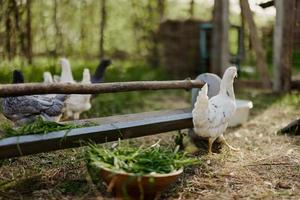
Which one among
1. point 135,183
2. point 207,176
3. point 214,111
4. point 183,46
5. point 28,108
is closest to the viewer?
point 135,183

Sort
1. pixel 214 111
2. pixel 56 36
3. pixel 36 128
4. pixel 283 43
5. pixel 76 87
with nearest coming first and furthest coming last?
pixel 36 128, pixel 76 87, pixel 214 111, pixel 283 43, pixel 56 36

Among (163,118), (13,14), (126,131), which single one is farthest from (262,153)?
(13,14)

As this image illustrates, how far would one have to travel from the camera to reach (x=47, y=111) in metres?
4.47

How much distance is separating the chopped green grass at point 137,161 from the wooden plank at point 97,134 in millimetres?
241

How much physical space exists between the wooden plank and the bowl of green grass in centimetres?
25

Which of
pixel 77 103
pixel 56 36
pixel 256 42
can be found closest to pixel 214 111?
pixel 77 103

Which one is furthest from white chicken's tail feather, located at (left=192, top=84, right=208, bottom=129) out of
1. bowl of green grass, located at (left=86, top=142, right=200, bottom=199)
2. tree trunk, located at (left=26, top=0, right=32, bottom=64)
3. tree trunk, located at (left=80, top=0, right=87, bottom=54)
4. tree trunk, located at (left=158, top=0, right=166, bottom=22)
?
tree trunk, located at (left=158, top=0, right=166, bottom=22)

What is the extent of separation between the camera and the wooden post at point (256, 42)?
6541mm

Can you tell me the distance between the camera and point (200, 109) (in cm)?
395

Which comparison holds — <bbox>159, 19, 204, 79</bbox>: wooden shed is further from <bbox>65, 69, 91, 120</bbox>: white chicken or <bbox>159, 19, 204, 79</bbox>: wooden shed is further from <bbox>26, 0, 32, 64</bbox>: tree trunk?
<bbox>65, 69, 91, 120</bbox>: white chicken

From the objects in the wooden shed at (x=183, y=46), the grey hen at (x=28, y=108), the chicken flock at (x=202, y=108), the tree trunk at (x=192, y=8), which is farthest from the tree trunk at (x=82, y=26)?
the grey hen at (x=28, y=108)

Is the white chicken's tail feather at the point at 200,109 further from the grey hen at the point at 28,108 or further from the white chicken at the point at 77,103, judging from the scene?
the white chicken at the point at 77,103

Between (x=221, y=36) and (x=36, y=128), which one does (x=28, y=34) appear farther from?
(x=36, y=128)

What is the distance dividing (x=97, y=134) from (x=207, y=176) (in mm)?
1004
